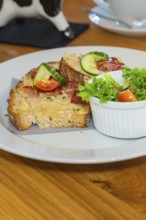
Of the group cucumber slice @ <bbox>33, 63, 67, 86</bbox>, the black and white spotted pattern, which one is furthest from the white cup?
cucumber slice @ <bbox>33, 63, 67, 86</bbox>

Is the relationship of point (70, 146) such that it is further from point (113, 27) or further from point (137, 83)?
point (113, 27)

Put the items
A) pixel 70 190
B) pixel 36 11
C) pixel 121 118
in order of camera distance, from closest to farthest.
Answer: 1. pixel 70 190
2. pixel 121 118
3. pixel 36 11

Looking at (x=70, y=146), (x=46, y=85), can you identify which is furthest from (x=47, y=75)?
(x=70, y=146)

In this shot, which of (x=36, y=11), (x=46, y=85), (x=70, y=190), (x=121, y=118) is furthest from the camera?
(x=36, y=11)

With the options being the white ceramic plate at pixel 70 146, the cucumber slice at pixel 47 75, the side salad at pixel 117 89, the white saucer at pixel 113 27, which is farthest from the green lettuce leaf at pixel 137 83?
the white saucer at pixel 113 27

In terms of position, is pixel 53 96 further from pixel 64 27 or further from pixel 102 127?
pixel 64 27

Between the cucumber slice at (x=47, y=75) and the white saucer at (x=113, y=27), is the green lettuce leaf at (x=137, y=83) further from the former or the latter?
the white saucer at (x=113, y=27)

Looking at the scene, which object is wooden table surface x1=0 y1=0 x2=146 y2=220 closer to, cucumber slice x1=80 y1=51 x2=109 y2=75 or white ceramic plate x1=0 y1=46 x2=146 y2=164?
white ceramic plate x1=0 y1=46 x2=146 y2=164
